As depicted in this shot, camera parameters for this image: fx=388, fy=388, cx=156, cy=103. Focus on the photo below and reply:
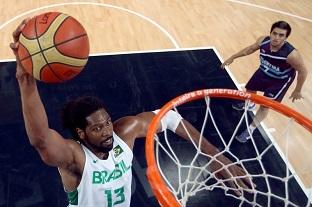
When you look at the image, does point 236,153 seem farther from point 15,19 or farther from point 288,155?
point 15,19

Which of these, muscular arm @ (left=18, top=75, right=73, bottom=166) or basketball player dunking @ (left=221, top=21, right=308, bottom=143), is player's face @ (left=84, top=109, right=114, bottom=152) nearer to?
muscular arm @ (left=18, top=75, right=73, bottom=166)

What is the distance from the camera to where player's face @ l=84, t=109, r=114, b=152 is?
220 centimetres

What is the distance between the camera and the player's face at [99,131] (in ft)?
7.21

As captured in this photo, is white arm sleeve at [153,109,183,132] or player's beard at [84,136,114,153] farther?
white arm sleeve at [153,109,183,132]

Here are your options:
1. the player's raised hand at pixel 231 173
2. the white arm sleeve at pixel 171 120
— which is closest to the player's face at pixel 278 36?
the player's raised hand at pixel 231 173

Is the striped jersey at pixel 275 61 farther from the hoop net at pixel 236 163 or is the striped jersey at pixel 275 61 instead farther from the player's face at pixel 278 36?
the hoop net at pixel 236 163

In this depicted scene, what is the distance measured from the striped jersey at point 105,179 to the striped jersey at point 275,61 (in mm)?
2072

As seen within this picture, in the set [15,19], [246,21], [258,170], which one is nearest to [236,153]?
[258,170]

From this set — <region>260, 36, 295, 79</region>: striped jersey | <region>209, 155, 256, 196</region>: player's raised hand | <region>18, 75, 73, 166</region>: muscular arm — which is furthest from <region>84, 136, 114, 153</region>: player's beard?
<region>260, 36, 295, 79</region>: striped jersey

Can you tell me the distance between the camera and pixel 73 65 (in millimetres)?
2402

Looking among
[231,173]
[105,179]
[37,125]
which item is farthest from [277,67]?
[37,125]

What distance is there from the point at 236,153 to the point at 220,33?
2.89m

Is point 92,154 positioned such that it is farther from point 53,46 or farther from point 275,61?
point 275,61

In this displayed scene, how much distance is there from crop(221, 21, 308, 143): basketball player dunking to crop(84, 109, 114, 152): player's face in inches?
87.3
